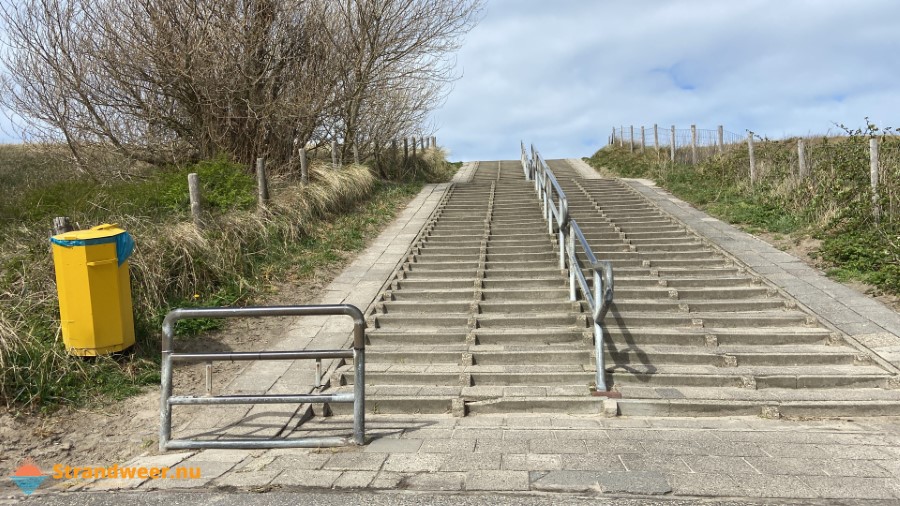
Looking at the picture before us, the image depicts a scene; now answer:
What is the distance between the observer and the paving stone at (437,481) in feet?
11.8

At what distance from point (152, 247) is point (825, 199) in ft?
34.1

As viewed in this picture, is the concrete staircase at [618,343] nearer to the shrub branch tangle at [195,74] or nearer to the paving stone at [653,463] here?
the paving stone at [653,463]

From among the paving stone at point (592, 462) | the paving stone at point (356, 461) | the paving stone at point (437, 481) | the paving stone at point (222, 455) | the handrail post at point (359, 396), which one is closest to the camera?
the paving stone at point (437, 481)

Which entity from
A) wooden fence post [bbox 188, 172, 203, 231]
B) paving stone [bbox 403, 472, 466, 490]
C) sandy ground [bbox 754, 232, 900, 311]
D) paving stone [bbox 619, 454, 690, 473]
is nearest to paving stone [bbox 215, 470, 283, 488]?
paving stone [bbox 403, 472, 466, 490]

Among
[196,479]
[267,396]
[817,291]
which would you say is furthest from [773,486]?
[817,291]

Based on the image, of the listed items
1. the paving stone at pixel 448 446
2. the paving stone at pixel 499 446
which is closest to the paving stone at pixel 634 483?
the paving stone at pixel 499 446

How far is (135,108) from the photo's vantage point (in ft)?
39.0

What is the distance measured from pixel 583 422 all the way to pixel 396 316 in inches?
119

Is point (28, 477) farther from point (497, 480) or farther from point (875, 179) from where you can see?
point (875, 179)

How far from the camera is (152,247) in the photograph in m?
7.13

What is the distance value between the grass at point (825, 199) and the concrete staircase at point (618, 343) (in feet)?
4.99

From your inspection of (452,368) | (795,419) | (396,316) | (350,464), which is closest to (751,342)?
(795,419)

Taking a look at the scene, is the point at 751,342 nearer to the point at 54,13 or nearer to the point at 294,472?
the point at 294,472

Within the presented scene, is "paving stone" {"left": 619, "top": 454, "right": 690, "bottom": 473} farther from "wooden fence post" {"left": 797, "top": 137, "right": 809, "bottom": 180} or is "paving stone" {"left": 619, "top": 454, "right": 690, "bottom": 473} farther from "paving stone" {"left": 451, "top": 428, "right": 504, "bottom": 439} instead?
"wooden fence post" {"left": 797, "top": 137, "right": 809, "bottom": 180}
